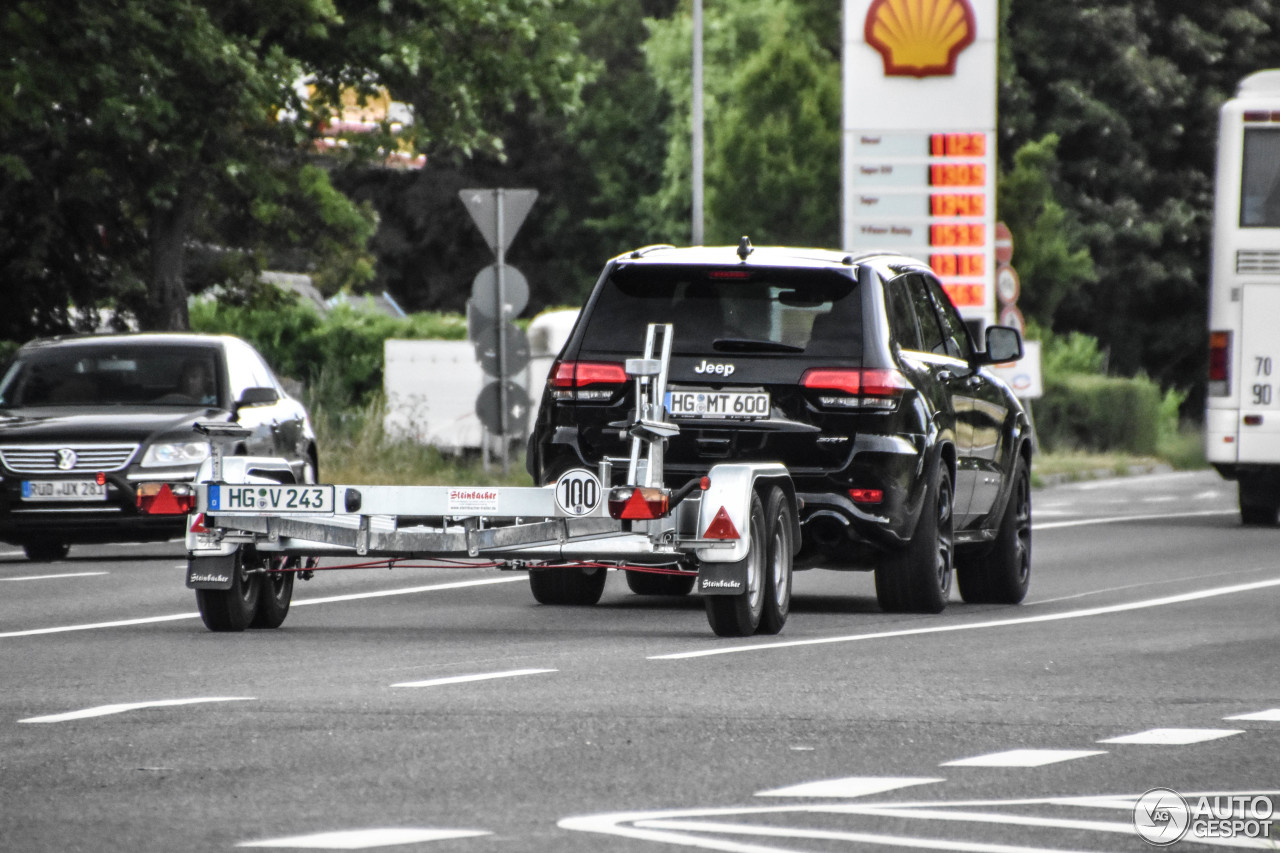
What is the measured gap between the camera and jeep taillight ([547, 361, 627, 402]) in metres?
12.9

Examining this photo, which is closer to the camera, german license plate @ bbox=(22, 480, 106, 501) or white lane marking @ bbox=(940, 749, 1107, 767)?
white lane marking @ bbox=(940, 749, 1107, 767)

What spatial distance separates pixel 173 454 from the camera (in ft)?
57.2

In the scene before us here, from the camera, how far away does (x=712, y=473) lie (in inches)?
450

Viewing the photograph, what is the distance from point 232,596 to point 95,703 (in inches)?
114

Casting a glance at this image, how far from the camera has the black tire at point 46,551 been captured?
18.7m

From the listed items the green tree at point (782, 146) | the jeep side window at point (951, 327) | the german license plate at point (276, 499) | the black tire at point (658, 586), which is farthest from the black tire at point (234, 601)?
the green tree at point (782, 146)

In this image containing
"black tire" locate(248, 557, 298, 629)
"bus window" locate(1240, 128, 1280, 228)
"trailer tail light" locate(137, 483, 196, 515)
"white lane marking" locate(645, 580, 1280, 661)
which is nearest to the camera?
"white lane marking" locate(645, 580, 1280, 661)

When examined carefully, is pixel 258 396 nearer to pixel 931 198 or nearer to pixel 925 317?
pixel 925 317

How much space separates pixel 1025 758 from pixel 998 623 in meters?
5.32

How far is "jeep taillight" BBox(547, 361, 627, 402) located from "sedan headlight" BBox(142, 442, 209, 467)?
5.00m

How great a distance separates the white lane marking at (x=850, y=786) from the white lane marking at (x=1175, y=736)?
1.13m

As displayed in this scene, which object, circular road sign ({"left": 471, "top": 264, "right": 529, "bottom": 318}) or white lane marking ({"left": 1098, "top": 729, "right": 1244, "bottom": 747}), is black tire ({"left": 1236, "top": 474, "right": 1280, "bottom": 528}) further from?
white lane marking ({"left": 1098, "top": 729, "right": 1244, "bottom": 747})

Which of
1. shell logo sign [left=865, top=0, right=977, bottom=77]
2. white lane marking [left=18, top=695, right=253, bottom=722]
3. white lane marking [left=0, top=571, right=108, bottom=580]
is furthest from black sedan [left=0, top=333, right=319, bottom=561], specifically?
shell logo sign [left=865, top=0, right=977, bottom=77]

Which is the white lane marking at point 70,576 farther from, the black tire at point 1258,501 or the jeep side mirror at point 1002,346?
the black tire at point 1258,501
